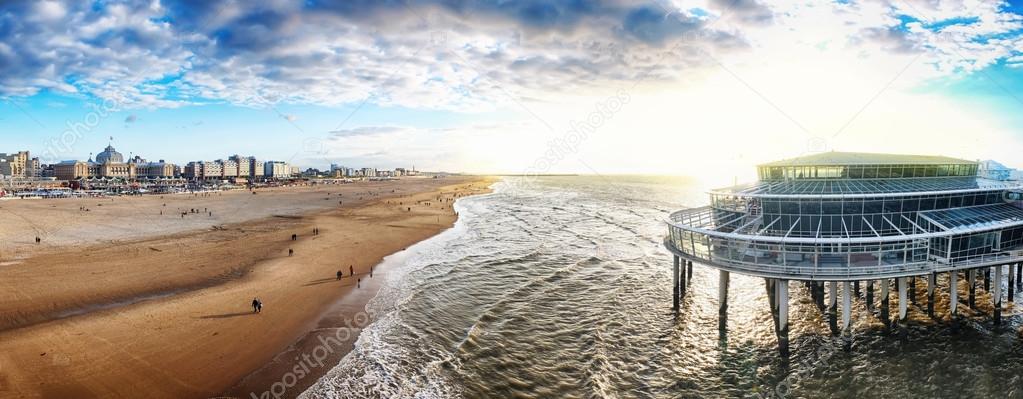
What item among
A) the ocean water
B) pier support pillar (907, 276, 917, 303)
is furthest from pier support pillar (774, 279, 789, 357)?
pier support pillar (907, 276, 917, 303)

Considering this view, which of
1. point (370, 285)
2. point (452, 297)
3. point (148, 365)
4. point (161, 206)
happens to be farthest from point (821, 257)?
point (161, 206)

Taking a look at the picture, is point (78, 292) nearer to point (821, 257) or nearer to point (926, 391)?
point (821, 257)

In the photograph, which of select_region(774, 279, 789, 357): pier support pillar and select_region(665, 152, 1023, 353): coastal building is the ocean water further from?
select_region(665, 152, 1023, 353): coastal building

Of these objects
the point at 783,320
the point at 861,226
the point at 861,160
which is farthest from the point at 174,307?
the point at 861,160

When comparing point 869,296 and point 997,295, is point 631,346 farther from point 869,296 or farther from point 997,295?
point 997,295

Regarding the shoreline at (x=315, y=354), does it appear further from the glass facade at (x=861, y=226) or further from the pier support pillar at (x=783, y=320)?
the pier support pillar at (x=783, y=320)

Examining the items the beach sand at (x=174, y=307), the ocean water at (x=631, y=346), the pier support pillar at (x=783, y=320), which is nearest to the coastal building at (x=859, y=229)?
the pier support pillar at (x=783, y=320)
